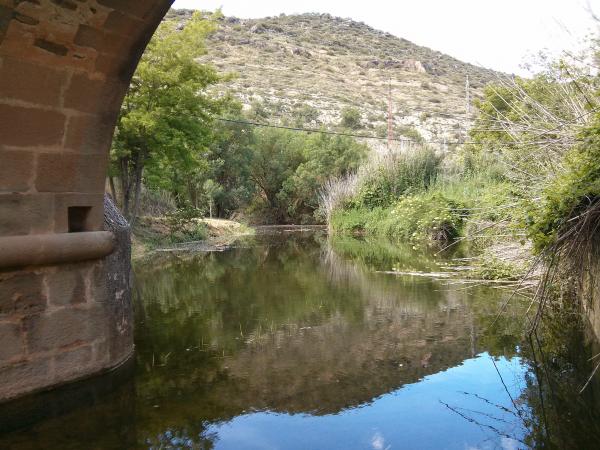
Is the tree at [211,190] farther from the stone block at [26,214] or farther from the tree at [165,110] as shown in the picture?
the stone block at [26,214]

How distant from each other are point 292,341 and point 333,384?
1.38 metres

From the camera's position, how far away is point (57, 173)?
14.1 feet

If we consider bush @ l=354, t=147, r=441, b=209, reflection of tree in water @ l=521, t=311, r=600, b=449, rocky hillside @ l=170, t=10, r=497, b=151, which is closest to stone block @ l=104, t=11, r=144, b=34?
reflection of tree in water @ l=521, t=311, r=600, b=449

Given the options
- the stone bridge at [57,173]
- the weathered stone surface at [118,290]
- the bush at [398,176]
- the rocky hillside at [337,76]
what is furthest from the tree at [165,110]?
the rocky hillside at [337,76]

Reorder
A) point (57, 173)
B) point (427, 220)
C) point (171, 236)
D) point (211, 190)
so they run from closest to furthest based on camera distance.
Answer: point (57, 173)
point (427, 220)
point (171, 236)
point (211, 190)

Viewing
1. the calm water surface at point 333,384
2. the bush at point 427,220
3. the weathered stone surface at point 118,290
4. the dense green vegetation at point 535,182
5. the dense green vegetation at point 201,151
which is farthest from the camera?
the dense green vegetation at point 201,151

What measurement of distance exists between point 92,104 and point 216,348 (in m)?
2.71

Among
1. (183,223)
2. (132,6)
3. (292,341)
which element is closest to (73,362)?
(292,341)

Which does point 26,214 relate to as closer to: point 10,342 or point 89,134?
point 89,134

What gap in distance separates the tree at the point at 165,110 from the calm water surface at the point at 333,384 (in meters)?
9.27

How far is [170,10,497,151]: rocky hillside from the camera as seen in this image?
4512 cm

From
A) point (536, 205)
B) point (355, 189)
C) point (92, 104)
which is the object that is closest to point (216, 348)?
point (92, 104)

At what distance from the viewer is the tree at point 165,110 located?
15984 mm

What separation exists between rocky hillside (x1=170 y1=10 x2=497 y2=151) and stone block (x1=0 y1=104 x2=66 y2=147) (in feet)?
120
